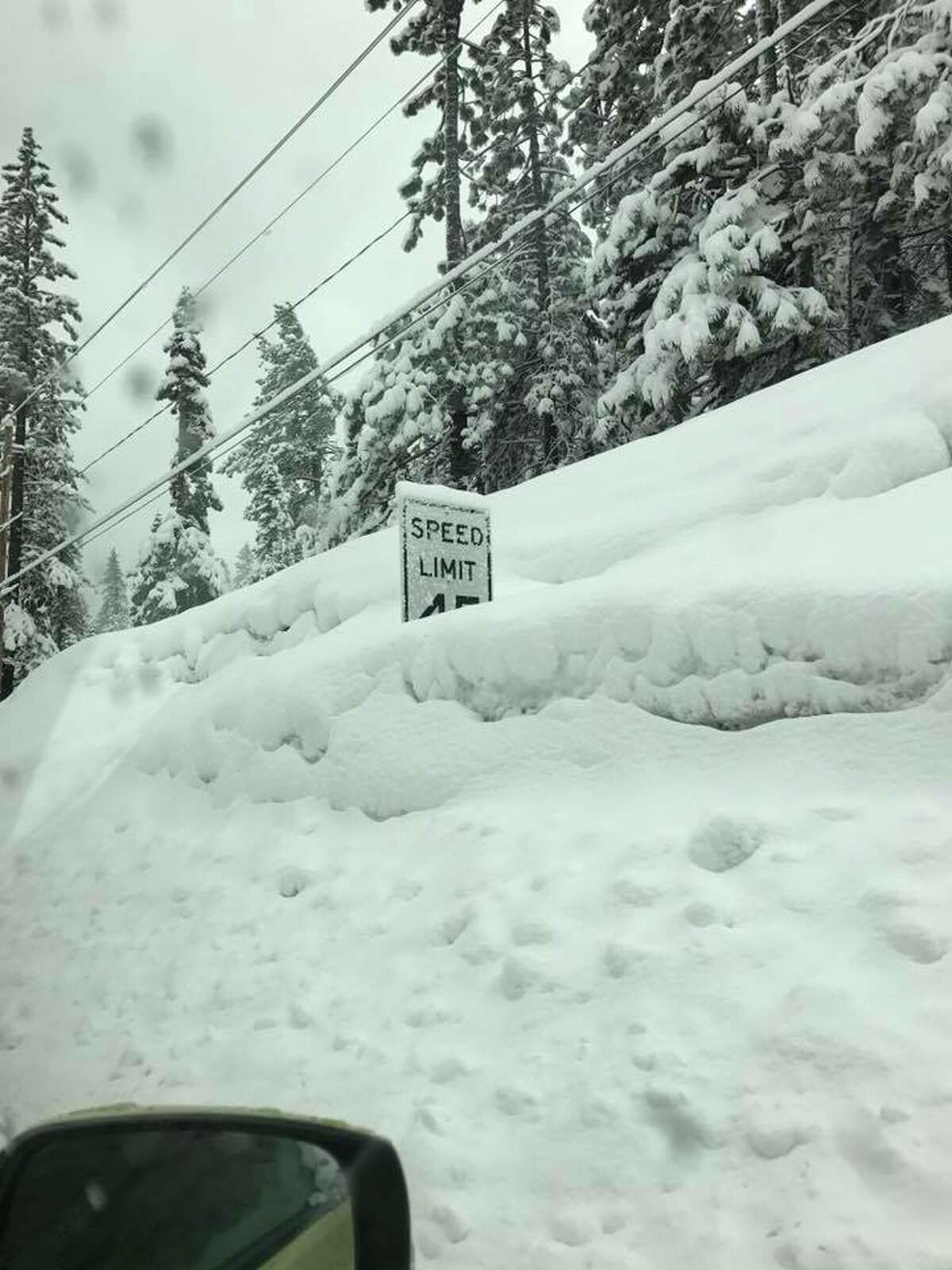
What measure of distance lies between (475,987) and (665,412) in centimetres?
1303

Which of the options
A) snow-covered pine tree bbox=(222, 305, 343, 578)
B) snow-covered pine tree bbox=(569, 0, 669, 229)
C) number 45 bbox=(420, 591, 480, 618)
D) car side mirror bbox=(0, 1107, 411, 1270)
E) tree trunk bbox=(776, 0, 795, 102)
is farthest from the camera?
snow-covered pine tree bbox=(222, 305, 343, 578)

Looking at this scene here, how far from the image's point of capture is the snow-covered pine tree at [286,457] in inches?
1463

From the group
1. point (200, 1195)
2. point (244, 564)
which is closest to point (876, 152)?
point (200, 1195)

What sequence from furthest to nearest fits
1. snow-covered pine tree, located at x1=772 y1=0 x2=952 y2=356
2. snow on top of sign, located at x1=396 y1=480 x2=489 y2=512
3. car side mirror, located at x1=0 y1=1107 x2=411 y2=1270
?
snow-covered pine tree, located at x1=772 y1=0 x2=952 y2=356 < snow on top of sign, located at x1=396 y1=480 x2=489 y2=512 < car side mirror, located at x1=0 y1=1107 x2=411 y2=1270

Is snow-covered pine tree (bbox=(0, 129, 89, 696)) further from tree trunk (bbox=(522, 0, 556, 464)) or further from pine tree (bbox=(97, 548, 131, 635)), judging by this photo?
pine tree (bbox=(97, 548, 131, 635))

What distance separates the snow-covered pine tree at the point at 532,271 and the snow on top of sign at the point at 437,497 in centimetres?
1280

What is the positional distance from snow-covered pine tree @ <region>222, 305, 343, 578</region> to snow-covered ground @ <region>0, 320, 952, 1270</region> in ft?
97.1

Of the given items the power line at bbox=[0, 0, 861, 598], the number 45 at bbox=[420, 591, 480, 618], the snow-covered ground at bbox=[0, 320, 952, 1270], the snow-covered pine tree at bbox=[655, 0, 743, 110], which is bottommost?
the snow-covered ground at bbox=[0, 320, 952, 1270]

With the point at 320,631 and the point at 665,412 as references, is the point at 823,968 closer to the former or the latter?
the point at 320,631

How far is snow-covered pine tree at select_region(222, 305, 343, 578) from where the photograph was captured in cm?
3716

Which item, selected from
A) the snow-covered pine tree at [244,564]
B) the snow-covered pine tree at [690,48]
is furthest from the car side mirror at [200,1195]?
the snow-covered pine tree at [244,564]

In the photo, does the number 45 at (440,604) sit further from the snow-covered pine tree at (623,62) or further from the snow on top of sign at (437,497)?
the snow-covered pine tree at (623,62)

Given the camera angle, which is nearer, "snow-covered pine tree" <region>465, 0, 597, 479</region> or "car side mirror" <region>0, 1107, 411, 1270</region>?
"car side mirror" <region>0, 1107, 411, 1270</region>

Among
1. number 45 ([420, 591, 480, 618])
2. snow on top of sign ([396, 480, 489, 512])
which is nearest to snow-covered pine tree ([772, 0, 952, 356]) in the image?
snow on top of sign ([396, 480, 489, 512])
